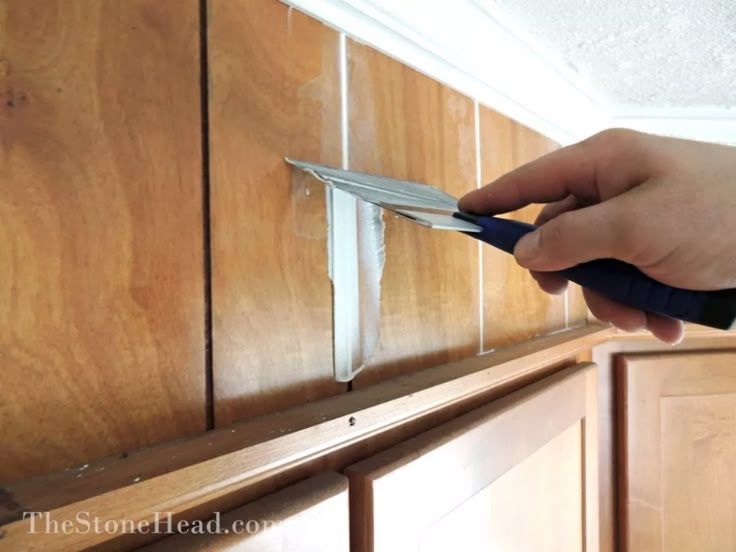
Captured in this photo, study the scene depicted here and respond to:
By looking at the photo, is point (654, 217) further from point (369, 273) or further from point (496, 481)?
point (496, 481)

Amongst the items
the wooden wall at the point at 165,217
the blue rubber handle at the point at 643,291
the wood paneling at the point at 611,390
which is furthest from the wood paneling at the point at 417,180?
the wood paneling at the point at 611,390

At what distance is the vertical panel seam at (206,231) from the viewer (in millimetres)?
300

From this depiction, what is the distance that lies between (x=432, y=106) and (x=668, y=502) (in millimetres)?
926

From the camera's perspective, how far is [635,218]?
0.94 feet

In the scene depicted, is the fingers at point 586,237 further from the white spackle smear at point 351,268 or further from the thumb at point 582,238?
the white spackle smear at point 351,268

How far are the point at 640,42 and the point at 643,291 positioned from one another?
0.45m

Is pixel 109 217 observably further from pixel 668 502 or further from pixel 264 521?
pixel 668 502

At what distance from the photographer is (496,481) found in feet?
1.66

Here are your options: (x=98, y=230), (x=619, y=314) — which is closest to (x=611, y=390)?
(x=619, y=314)

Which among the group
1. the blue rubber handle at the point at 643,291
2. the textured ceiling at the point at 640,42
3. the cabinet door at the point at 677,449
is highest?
Answer: the textured ceiling at the point at 640,42

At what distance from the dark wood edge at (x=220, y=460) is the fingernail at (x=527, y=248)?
14 cm

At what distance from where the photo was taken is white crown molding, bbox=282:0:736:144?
0.41 meters

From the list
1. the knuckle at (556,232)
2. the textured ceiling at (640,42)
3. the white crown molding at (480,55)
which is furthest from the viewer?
the textured ceiling at (640,42)

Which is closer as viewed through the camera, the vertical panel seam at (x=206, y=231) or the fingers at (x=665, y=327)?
the vertical panel seam at (x=206, y=231)
